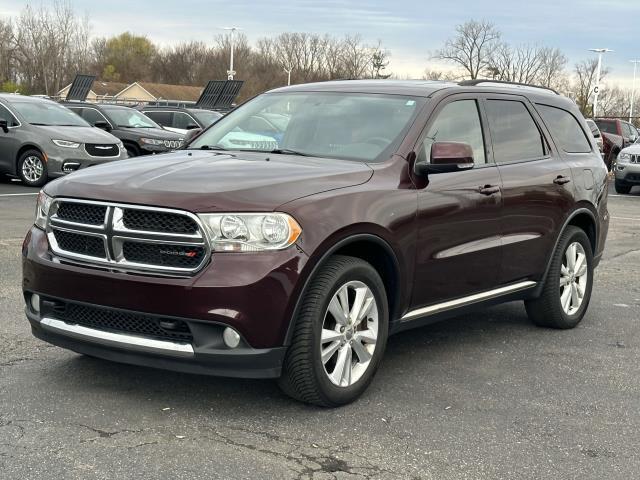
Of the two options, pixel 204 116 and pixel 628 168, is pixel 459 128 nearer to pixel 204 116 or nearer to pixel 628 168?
pixel 628 168

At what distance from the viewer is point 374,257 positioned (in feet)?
15.4

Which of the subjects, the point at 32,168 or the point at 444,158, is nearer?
the point at 444,158

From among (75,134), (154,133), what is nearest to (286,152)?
(75,134)

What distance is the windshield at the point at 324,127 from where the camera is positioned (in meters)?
5.04

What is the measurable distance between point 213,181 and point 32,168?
12.8 metres

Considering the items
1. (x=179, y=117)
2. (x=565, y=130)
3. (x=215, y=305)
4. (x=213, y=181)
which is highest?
(x=565, y=130)

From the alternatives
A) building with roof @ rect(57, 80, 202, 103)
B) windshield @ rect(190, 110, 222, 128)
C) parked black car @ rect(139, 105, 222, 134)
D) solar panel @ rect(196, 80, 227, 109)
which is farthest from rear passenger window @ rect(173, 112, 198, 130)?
building with roof @ rect(57, 80, 202, 103)

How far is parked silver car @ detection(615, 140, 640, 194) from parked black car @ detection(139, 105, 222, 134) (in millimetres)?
10213

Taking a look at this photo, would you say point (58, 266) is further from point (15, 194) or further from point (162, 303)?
point (15, 194)

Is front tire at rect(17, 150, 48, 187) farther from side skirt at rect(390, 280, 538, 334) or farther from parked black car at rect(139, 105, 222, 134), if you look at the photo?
side skirt at rect(390, 280, 538, 334)

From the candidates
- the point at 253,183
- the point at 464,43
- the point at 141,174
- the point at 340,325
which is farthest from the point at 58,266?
the point at 464,43

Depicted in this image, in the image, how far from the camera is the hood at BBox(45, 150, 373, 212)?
404cm

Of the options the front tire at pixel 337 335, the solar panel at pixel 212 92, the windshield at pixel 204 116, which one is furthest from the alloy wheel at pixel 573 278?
the solar panel at pixel 212 92

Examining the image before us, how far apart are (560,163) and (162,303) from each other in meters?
3.48
